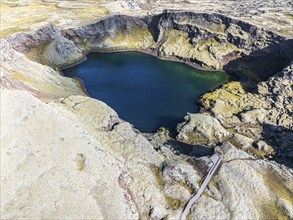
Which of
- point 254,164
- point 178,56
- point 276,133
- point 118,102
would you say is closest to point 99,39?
point 178,56

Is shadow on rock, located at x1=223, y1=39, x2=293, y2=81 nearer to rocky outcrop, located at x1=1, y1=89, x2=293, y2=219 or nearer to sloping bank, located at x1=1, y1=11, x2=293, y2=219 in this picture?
sloping bank, located at x1=1, y1=11, x2=293, y2=219

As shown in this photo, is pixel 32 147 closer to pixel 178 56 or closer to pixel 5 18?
pixel 178 56

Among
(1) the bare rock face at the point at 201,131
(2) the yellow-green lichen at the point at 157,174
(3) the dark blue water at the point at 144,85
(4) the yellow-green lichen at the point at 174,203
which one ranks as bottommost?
(3) the dark blue water at the point at 144,85

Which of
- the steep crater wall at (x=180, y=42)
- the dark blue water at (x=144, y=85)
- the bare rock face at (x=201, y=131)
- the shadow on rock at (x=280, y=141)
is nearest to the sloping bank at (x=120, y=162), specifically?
the bare rock face at (x=201, y=131)

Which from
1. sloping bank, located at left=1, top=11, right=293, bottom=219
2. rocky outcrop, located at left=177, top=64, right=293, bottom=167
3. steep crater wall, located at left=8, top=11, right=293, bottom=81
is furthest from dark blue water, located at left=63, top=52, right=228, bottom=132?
sloping bank, located at left=1, top=11, right=293, bottom=219

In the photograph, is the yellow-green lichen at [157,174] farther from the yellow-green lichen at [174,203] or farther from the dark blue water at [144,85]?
the dark blue water at [144,85]
